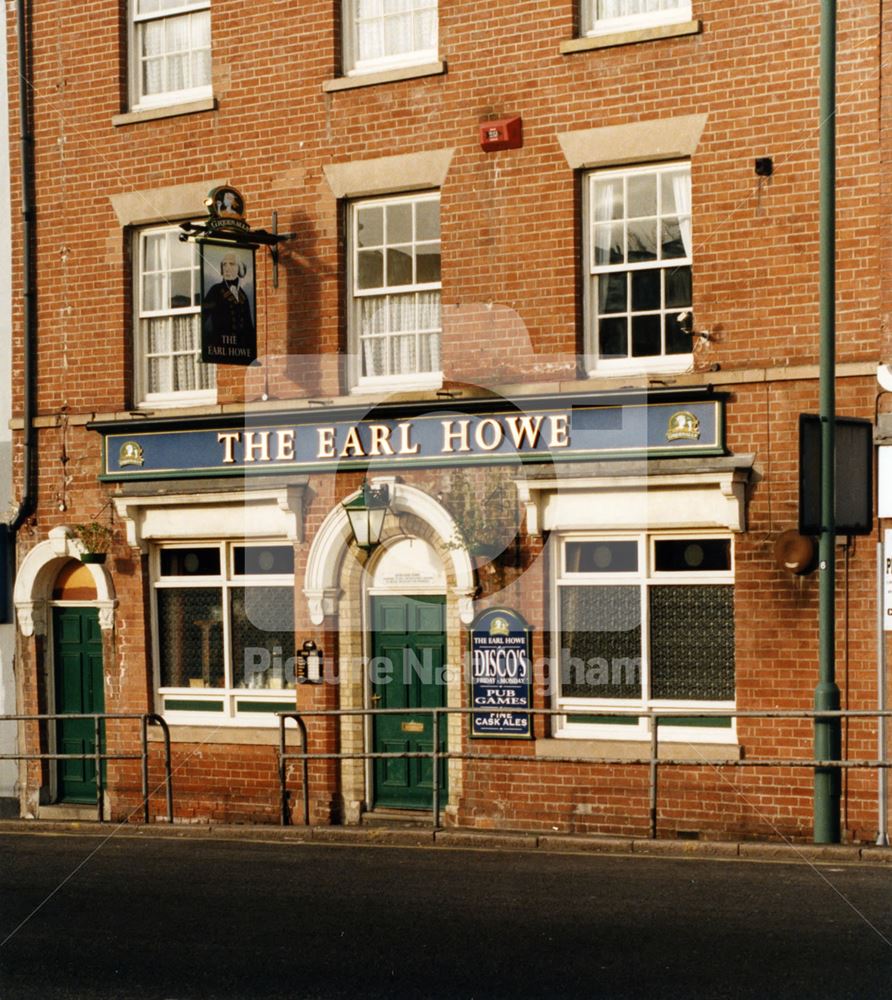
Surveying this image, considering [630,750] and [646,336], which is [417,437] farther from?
[630,750]

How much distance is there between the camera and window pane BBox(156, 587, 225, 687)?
751 inches

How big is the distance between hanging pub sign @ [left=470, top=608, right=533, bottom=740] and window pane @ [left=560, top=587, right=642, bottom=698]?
399 millimetres

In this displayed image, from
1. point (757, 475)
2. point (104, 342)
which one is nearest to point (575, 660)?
point (757, 475)

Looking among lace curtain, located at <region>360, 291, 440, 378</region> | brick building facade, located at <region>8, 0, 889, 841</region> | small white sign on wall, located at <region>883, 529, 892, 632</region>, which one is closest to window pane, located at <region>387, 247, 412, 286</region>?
brick building facade, located at <region>8, 0, 889, 841</region>

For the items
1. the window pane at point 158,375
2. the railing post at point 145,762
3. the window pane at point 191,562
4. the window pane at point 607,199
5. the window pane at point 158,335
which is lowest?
the railing post at point 145,762

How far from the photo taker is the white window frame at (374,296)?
58.3 feet

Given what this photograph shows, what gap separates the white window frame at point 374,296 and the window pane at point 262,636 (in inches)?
94.3

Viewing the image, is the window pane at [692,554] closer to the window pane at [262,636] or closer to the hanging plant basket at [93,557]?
the window pane at [262,636]

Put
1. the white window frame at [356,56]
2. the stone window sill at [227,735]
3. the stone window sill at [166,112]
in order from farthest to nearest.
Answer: the stone window sill at [166,112], the stone window sill at [227,735], the white window frame at [356,56]

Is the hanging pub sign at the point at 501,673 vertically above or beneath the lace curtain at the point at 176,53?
beneath

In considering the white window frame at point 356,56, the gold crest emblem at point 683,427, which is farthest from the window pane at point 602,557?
the white window frame at point 356,56

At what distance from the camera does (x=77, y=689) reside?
→ 19.9m

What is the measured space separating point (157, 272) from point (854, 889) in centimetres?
1082

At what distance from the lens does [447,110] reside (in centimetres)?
1755
